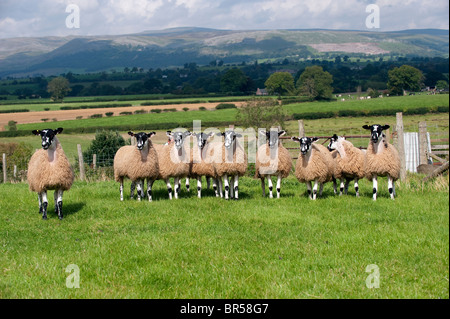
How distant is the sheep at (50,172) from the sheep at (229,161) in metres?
5.02

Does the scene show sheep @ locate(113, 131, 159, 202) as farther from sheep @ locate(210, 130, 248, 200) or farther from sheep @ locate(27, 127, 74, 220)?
sheep @ locate(27, 127, 74, 220)

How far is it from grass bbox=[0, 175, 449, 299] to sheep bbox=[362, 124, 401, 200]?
0.75 metres

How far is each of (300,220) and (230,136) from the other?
525cm

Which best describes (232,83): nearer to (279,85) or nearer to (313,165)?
(279,85)

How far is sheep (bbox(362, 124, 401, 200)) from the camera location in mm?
15241

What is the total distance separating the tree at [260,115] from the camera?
177 ft

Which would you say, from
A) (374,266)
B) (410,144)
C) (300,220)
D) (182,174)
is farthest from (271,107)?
(374,266)

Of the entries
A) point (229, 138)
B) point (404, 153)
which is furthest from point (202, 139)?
point (404, 153)

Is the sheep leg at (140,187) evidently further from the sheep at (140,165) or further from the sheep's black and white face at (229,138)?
the sheep's black and white face at (229,138)

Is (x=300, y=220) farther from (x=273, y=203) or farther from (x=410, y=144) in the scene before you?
(x=410, y=144)

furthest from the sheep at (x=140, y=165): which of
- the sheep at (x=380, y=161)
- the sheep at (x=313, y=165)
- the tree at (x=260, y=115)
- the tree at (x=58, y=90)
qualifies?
the tree at (x=58, y=90)

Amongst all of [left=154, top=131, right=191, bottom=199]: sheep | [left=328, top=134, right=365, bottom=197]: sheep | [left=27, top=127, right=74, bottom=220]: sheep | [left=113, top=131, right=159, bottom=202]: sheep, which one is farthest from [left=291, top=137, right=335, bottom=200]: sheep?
[left=27, top=127, right=74, bottom=220]: sheep

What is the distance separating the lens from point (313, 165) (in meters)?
15.7

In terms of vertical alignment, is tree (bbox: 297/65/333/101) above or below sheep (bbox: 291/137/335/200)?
above
